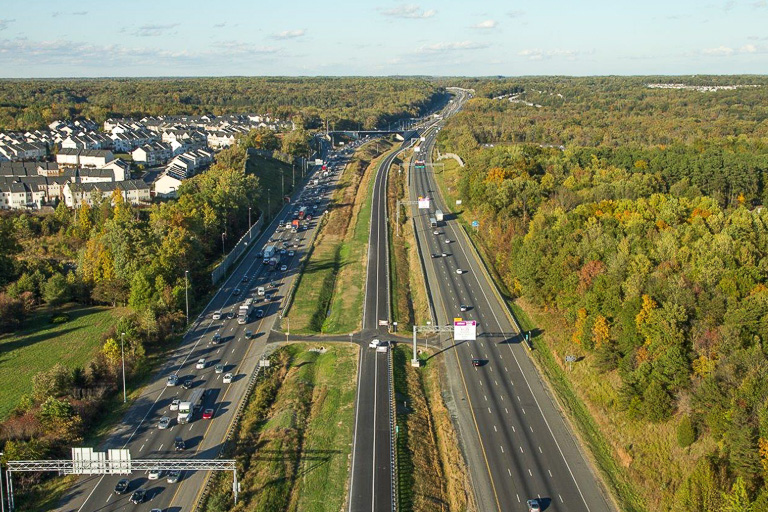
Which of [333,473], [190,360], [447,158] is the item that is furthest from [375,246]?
[447,158]

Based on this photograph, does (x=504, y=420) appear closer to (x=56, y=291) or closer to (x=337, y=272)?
(x=337, y=272)

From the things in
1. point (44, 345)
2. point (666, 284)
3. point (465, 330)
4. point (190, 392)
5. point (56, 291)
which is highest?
point (666, 284)

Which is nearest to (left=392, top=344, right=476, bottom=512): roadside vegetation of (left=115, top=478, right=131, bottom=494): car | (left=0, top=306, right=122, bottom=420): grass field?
(left=115, top=478, right=131, bottom=494): car

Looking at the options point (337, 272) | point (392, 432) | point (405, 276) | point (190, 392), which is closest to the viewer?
point (392, 432)

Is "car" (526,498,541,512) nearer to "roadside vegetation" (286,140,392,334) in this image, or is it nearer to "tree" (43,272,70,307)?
"roadside vegetation" (286,140,392,334)

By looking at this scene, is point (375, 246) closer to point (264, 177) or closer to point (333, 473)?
point (264, 177)

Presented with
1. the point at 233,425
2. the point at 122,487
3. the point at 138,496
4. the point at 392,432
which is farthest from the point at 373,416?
the point at 122,487
